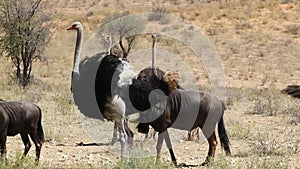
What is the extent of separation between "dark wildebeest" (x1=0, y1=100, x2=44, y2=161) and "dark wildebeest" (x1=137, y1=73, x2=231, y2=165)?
4.65 ft

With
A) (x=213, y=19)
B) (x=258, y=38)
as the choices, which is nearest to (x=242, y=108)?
(x=258, y=38)

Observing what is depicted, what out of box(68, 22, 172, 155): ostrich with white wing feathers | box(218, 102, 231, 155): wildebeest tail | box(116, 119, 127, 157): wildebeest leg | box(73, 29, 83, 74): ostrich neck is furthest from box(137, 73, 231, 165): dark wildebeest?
box(73, 29, 83, 74): ostrich neck

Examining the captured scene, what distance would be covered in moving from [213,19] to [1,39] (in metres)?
18.4

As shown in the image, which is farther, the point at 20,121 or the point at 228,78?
the point at 228,78

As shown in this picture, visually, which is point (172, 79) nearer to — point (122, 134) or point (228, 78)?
point (122, 134)

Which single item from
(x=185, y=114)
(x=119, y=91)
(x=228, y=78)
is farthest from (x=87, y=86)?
(x=228, y=78)

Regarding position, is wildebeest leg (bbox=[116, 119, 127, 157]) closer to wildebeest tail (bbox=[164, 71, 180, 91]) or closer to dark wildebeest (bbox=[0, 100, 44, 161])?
wildebeest tail (bbox=[164, 71, 180, 91])

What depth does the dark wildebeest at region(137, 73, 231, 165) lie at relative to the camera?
29.0ft

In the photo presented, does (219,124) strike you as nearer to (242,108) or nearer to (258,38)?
(242,108)

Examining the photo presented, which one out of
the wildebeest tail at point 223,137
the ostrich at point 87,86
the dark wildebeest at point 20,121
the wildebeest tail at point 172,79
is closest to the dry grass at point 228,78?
the wildebeest tail at point 223,137

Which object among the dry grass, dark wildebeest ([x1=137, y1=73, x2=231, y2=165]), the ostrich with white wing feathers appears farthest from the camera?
the dry grass

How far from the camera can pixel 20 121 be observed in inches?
336

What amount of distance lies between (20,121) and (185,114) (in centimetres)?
217

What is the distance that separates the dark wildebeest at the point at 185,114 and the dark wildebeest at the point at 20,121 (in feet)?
4.65
